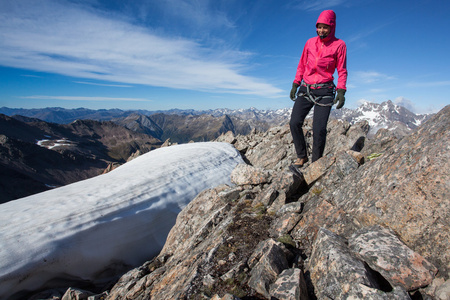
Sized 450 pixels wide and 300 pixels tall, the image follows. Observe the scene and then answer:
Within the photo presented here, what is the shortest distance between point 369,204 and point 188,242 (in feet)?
18.4

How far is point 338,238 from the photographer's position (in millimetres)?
4207

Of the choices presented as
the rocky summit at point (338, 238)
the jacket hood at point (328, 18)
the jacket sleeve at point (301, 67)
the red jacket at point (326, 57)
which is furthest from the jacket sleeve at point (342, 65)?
the rocky summit at point (338, 238)

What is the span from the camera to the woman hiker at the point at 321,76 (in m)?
7.61

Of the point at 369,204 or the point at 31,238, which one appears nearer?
the point at 369,204

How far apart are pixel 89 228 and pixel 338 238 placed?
10772 millimetres

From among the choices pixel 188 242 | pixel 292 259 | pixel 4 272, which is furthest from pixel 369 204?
pixel 4 272

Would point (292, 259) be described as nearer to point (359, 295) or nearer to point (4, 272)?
point (359, 295)

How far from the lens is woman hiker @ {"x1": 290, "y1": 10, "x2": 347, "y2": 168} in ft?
25.0

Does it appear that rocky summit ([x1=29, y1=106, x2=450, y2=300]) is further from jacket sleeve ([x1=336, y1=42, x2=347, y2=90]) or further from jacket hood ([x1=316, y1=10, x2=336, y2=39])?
jacket hood ([x1=316, y1=10, x2=336, y2=39])

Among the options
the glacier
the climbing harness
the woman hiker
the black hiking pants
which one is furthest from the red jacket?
the glacier

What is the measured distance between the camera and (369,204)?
4.50 meters

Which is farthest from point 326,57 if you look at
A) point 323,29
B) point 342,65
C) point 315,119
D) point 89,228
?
point 89,228

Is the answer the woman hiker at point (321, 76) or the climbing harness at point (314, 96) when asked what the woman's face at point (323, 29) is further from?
the climbing harness at point (314, 96)

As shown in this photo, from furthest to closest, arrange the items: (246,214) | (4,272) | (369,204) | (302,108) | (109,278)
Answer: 1. (109,278)
2. (302,108)
3. (4,272)
4. (246,214)
5. (369,204)
